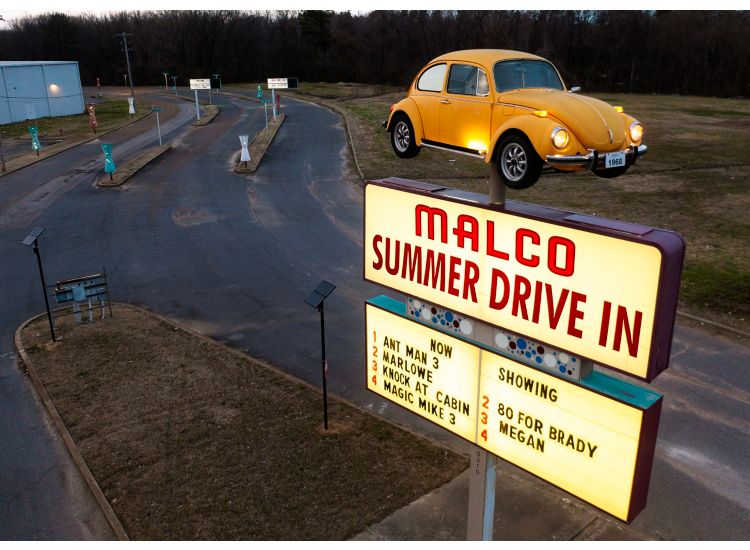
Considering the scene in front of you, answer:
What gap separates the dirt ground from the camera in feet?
36.7

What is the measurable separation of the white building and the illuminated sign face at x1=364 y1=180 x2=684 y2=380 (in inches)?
2616

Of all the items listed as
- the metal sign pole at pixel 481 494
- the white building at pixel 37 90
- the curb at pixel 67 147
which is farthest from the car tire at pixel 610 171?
the white building at pixel 37 90

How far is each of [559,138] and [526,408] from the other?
3.30 m

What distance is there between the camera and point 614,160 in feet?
23.6

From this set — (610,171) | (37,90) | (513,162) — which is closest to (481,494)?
(513,162)

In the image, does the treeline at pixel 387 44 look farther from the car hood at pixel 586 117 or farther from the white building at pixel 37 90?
the white building at pixel 37 90

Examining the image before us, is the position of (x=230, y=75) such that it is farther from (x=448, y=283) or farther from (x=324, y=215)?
(x=448, y=283)

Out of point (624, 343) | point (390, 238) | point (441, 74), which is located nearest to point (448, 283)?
point (390, 238)

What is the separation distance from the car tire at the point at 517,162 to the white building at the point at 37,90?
67484 millimetres

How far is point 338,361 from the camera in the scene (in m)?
16.9

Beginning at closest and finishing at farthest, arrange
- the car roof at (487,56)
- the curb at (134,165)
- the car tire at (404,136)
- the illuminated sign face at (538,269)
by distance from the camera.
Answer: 1. the illuminated sign face at (538,269)
2. the car roof at (487,56)
3. the car tire at (404,136)
4. the curb at (134,165)

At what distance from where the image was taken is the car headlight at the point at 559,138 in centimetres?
716

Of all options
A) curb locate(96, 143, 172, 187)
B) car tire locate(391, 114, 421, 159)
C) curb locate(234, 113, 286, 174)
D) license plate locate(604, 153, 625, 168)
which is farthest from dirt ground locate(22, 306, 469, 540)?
curb locate(234, 113, 286, 174)

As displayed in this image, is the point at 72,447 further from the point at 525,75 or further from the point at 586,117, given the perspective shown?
the point at 586,117
